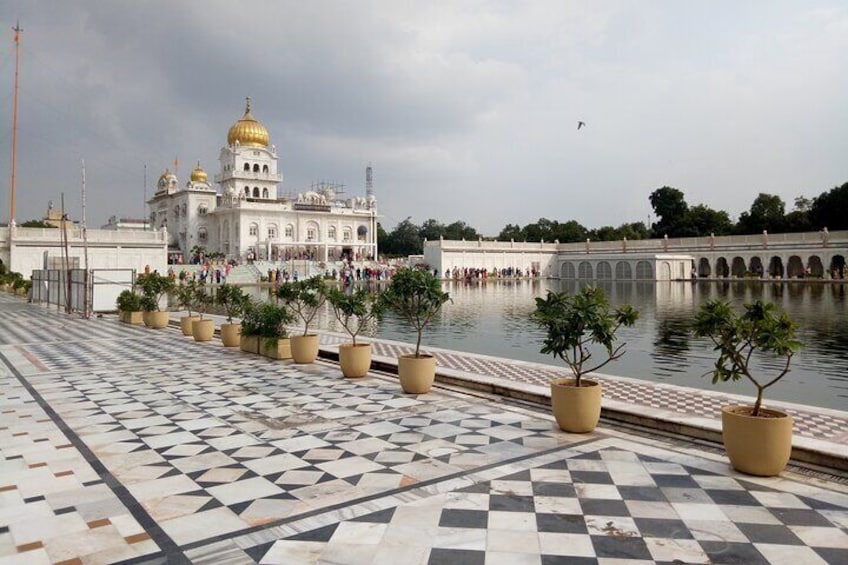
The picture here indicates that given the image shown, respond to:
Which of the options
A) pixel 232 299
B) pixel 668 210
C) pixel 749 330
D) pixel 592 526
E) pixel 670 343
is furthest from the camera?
pixel 668 210

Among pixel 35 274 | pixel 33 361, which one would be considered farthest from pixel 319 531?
pixel 35 274

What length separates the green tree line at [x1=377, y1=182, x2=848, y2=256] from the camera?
4966 centimetres

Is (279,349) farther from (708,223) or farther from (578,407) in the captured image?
(708,223)

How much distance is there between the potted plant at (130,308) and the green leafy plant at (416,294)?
1200 cm

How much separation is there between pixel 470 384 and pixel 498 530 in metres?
4.34

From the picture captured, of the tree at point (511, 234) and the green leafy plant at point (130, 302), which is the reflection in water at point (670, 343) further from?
the tree at point (511, 234)

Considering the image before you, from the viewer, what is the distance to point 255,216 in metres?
61.8

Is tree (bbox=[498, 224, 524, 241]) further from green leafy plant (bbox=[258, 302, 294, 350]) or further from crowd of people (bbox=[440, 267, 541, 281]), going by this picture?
green leafy plant (bbox=[258, 302, 294, 350])

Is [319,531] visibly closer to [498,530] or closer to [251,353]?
[498,530]

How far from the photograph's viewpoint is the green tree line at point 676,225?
49.7 m

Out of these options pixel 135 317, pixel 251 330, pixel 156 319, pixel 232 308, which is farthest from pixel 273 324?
pixel 135 317

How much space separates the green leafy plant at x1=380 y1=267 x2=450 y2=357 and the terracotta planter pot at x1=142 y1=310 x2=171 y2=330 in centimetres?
1038

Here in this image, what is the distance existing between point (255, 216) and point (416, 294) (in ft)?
185

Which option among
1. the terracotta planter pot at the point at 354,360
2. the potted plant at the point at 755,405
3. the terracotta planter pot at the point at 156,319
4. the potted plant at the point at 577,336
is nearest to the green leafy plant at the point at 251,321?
the terracotta planter pot at the point at 354,360
